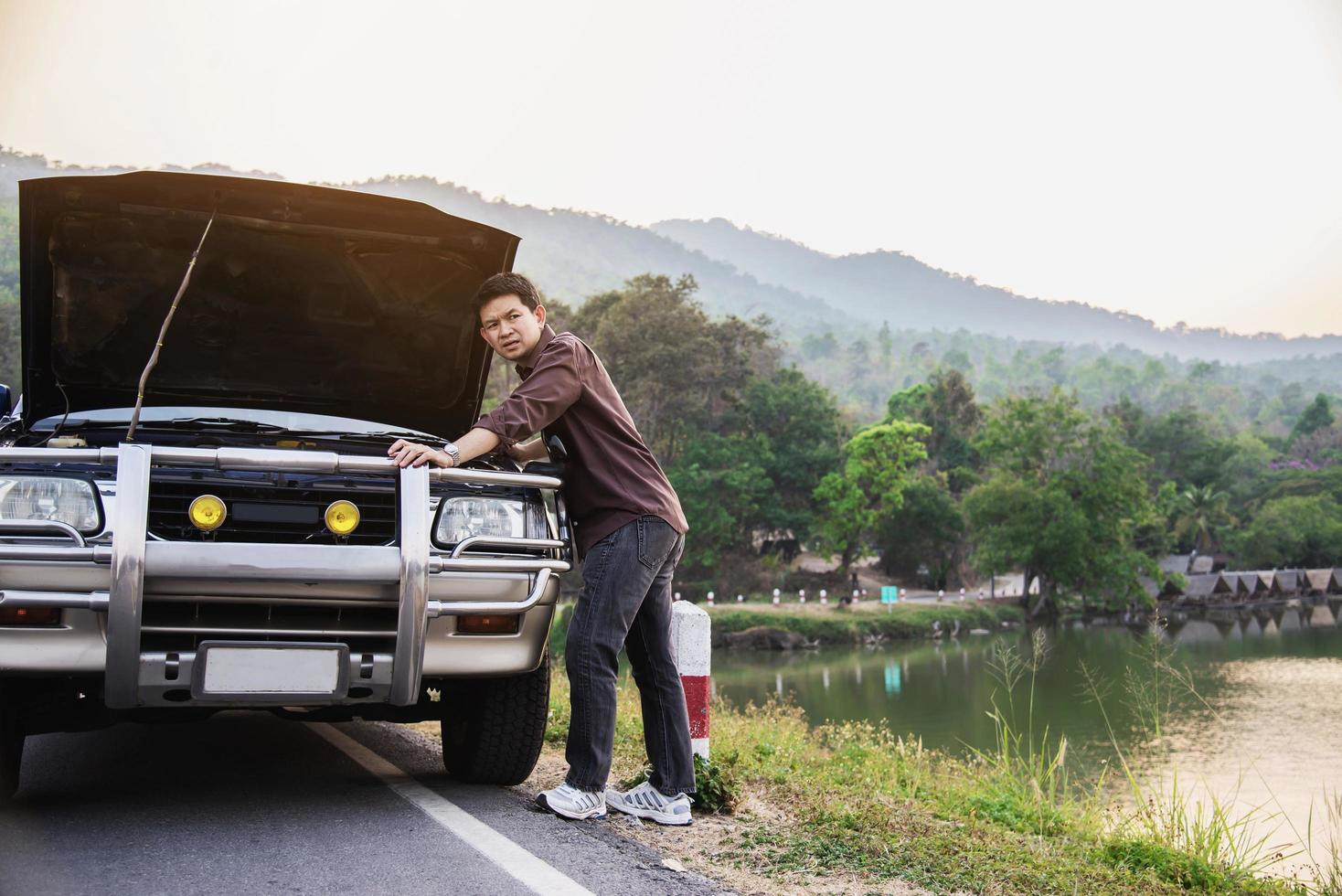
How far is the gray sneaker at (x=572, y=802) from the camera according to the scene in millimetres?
4270

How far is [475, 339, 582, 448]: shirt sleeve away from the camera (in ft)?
13.7

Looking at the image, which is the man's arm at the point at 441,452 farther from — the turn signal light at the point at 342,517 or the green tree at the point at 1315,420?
the green tree at the point at 1315,420

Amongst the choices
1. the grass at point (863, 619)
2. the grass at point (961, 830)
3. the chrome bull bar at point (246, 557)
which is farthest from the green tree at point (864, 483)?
the chrome bull bar at point (246, 557)

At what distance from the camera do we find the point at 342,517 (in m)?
3.99

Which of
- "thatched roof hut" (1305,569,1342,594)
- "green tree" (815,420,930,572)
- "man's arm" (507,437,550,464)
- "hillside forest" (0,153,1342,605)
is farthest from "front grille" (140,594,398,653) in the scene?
"thatched roof hut" (1305,569,1342,594)

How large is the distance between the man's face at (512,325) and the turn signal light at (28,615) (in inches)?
71.7

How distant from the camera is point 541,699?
15.2 ft

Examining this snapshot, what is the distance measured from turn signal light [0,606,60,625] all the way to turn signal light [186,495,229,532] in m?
0.50

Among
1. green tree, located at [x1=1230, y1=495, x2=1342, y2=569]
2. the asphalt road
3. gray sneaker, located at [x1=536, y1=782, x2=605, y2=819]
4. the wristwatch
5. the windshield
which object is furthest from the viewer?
green tree, located at [x1=1230, y1=495, x2=1342, y2=569]

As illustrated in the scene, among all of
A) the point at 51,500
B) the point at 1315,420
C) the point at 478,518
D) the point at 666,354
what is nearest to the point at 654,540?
the point at 478,518

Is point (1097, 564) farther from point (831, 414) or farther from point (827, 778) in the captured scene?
point (827, 778)

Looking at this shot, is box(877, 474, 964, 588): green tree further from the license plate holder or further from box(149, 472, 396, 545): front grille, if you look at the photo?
the license plate holder

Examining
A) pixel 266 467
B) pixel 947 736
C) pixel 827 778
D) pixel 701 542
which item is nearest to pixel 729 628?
pixel 701 542

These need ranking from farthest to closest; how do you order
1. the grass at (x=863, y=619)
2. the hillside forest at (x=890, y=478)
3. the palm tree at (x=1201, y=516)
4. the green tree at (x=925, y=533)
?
the palm tree at (x=1201, y=516), the green tree at (x=925, y=533), the hillside forest at (x=890, y=478), the grass at (x=863, y=619)
